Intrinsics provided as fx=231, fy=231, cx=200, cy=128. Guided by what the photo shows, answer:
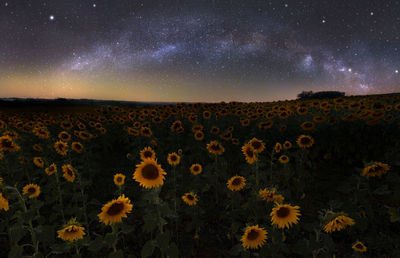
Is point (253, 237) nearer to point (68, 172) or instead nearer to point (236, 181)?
point (236, 181)

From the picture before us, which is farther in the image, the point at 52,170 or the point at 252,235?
the point at 52,170

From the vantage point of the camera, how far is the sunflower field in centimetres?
252

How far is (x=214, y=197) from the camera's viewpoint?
504cm

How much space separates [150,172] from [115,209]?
53 centimetres

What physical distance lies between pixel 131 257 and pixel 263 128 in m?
5.36

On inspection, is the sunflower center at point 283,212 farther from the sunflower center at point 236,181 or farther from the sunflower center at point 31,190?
the sunflower center at point 31,190

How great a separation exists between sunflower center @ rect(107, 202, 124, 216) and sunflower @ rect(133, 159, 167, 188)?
0.31m

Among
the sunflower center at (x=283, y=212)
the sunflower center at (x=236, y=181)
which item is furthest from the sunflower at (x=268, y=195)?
the sunflower center at (x=236, y=181)

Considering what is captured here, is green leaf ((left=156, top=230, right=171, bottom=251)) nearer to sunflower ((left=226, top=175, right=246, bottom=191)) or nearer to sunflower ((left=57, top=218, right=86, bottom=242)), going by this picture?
sunflower ((left=57, top=218, right=86, bottom=242))

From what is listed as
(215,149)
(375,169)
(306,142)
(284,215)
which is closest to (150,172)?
(284,215)

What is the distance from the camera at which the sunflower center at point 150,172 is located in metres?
2.62

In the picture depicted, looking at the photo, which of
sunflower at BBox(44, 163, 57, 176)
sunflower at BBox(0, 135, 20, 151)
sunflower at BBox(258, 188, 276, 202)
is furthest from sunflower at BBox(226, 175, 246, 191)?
sunflower at BBox(0, 135, 20, 151)

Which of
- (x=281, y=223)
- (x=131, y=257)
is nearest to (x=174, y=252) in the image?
(x=131, y=257)

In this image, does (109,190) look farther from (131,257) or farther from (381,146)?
(381,146)
